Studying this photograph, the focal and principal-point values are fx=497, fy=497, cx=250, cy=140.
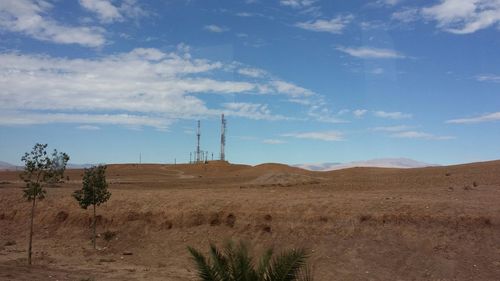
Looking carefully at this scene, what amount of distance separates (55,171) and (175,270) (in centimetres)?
716

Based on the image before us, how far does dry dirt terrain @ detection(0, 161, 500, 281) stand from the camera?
69.7 ft

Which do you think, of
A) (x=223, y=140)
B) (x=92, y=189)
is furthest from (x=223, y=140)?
(x=92, y=189)

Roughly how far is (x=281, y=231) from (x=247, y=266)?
61.4ft

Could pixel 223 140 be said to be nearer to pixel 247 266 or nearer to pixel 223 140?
pixel 223 140

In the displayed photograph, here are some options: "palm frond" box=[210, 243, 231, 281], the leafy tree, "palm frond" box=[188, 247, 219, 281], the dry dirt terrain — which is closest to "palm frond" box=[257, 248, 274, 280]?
the leafy tree

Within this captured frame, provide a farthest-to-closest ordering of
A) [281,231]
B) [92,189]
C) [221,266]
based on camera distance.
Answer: [92,189] → [281,231] → [221,266]

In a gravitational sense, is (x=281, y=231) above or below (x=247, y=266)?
below

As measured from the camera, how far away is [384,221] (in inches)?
976

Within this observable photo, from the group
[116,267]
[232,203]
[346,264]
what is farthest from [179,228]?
[346,264]

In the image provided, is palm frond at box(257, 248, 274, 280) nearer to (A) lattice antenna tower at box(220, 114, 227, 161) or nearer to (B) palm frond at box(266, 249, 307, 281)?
(B) palm frond at box(266, 249, 307, 281)

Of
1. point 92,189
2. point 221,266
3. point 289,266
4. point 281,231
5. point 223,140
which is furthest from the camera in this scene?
point 223,140

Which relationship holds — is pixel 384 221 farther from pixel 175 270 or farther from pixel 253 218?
pixel 175 270

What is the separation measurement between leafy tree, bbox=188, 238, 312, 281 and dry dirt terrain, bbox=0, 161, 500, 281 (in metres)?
10.4

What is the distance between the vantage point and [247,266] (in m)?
7.87
